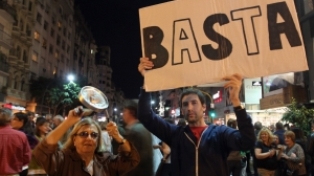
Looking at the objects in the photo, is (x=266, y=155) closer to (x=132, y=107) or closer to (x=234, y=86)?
(x=132, y=107)

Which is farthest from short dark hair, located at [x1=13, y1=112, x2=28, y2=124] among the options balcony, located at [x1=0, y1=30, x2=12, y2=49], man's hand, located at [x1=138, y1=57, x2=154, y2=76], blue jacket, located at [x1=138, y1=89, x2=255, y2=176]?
balcony, located at [x1=0, y1=30, x2=12, y2=49]

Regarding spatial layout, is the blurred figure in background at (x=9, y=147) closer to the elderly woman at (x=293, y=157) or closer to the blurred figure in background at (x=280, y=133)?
the elderly woman at (x=293, y=157)

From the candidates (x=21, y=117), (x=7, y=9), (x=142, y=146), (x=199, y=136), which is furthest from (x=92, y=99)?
(x=7, y=9)

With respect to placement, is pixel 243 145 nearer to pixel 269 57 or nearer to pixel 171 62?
pixel 269 57

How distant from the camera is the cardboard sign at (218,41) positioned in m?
3.23

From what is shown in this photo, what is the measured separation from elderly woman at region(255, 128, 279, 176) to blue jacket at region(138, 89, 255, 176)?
4704 millimetres

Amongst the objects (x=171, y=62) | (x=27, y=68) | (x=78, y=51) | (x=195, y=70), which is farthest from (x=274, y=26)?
(x=78, y=51)

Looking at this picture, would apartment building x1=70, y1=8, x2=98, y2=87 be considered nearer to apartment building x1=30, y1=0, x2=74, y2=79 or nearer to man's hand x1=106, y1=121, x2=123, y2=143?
apartment building x1=30, y1=0, x2=74, y2=79

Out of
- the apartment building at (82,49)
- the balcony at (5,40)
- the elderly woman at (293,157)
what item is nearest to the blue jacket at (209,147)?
the elderly woman at (293,157)

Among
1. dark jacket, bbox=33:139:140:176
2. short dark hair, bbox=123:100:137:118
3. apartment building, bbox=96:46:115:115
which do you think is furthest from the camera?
apartment building, bbox=96:46:115:115

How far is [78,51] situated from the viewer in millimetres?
67188

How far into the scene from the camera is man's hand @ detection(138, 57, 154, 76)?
3545mm

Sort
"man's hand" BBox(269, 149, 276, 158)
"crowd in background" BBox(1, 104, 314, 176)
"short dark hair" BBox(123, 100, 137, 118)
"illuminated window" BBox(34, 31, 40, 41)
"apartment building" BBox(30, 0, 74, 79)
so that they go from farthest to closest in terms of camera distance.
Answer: "apartment building" BBox(30, 0, 74, 79)
"illuminated window" BBox(34, 31, 40, 41)
"man's hand" BBox(269, 149, 276, 158)
"crowd in background" BBox(1, 104, 314, 176)
"short dark hair" BBox(123, 100, 137, 118)

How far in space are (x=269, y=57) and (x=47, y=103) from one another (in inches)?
1718
